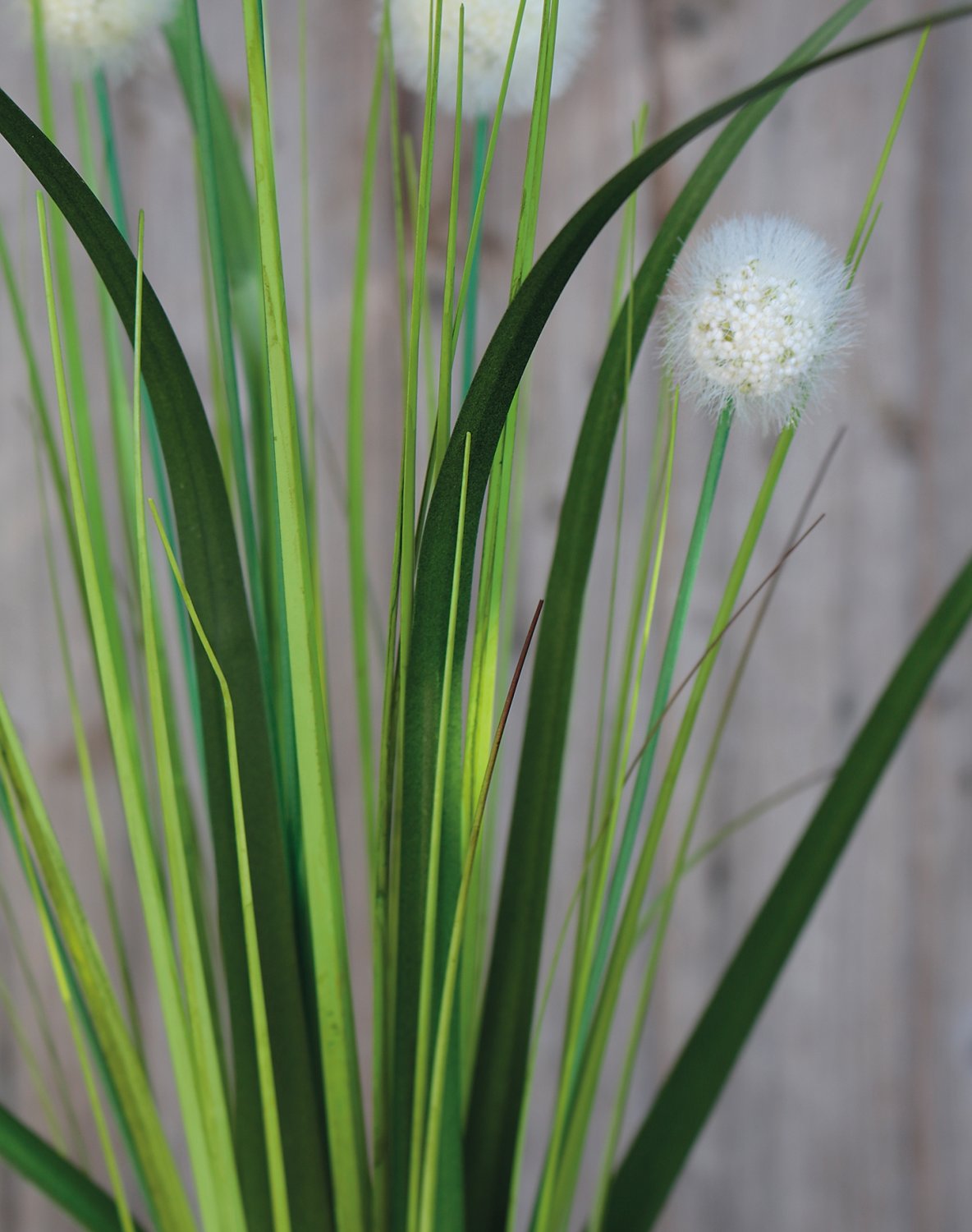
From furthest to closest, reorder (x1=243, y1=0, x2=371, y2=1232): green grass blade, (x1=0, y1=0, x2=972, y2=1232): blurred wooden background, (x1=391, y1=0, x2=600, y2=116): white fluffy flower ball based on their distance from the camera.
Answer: (x1=0, y1=0, x2=972, y2=1232): blurred wooden background, (x1=391, y1=0, x2=600, y2=116): white fluffy flower ball, (x1=243, y1=0, x2=371, y2=1232): green grass blade

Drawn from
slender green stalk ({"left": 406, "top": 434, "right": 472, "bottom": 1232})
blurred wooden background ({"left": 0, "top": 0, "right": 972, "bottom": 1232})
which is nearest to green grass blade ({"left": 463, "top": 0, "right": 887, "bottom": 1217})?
slender green stalk ({"left": 406, "top": 434, "right": 472, "bottom": 1232})

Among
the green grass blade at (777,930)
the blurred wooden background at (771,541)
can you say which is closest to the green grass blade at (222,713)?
the green grass blade at (777,930)

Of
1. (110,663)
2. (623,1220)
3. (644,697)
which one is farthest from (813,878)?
(644,697)

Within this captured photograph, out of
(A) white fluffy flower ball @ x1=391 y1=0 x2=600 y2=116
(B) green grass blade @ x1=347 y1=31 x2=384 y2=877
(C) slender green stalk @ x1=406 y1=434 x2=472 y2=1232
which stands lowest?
(C) slender green stalk @ x1=406 y1=434 x2=472 y2=1232

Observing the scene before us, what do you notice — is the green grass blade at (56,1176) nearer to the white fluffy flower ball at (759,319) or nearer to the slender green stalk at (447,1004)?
the slender green stalk at (447,1004)

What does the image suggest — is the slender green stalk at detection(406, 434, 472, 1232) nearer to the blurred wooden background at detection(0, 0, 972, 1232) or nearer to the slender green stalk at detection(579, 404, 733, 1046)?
the slender green stalk at detection(579, 404, 733, 1046)

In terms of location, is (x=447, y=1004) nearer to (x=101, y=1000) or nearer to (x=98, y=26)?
(x=101, y=1000)

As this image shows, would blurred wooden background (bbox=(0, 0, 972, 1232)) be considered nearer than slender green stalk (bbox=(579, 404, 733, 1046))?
No
